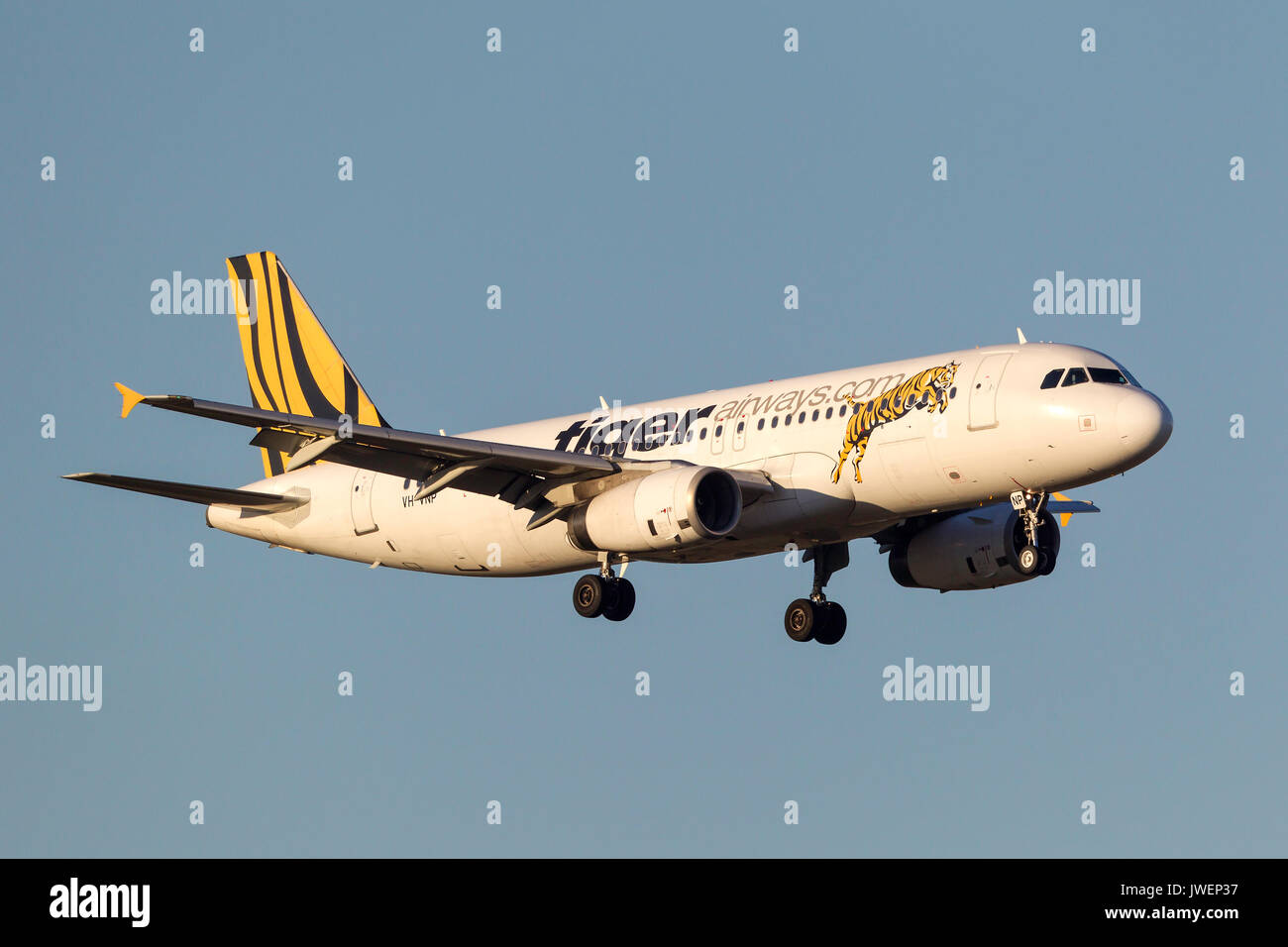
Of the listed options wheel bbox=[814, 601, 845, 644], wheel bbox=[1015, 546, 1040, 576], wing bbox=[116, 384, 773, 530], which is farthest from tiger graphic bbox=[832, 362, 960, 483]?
wheel bbox=[814, 601, 845, 644]

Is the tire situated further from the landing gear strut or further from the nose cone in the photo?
the nose cone

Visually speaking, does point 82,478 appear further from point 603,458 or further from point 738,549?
point 738,549

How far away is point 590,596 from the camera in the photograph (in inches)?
1944

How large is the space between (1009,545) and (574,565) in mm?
11135

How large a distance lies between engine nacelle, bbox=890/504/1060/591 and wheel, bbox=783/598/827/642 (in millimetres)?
2595

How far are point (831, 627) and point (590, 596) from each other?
713 cm

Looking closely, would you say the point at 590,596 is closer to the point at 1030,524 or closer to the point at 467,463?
the point at 467,463

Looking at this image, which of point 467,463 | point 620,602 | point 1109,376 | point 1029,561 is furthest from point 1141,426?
point 467,463

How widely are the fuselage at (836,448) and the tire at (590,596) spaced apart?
1033mm

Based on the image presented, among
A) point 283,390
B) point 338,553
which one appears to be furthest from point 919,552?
point 283,390

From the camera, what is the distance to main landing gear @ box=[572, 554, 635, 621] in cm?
4922

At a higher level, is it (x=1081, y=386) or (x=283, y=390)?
(x=283, y=390)
